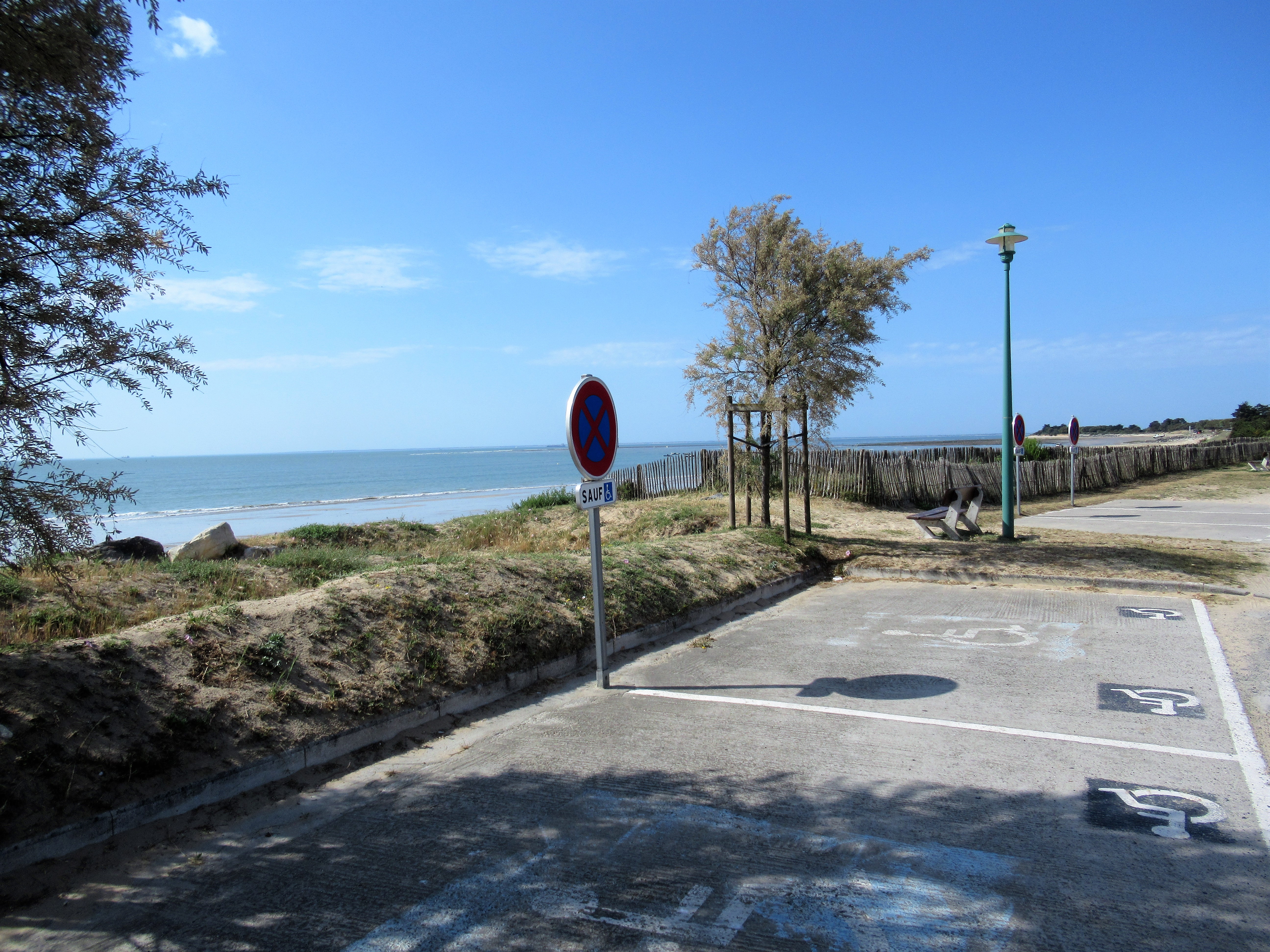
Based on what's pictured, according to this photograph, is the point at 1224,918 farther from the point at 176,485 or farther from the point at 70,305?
the point at 176,485

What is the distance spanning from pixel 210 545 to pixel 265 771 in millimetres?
7819

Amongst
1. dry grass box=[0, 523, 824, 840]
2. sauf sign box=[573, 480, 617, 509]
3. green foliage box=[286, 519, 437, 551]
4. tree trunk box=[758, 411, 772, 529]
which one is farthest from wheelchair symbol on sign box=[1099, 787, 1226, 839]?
green foliage box=[286, 519, 437, 551]

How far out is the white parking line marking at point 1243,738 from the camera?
13.0ft

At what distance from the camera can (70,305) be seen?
4082 millimetres

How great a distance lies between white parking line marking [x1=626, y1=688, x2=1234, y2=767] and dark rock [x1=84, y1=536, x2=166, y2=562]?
23.7 ft

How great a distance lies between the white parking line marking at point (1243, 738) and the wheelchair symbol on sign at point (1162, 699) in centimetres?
21

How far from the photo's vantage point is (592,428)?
633 cm

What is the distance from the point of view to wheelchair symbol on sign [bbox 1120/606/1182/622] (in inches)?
331

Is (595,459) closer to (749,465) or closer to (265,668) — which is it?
(265,668)

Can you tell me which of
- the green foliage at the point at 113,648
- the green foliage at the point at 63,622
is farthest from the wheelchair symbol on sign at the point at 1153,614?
the green foliage at the point at 63,622

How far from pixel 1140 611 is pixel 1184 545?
6.01m


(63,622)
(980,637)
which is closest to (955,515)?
(980,637)

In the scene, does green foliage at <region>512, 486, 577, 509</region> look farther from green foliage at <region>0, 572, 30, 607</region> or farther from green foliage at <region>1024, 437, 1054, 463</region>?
green foliage at <region>1024, 437, 1054, 463</region>

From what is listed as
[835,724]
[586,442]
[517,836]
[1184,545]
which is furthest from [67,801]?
[1184,545]
